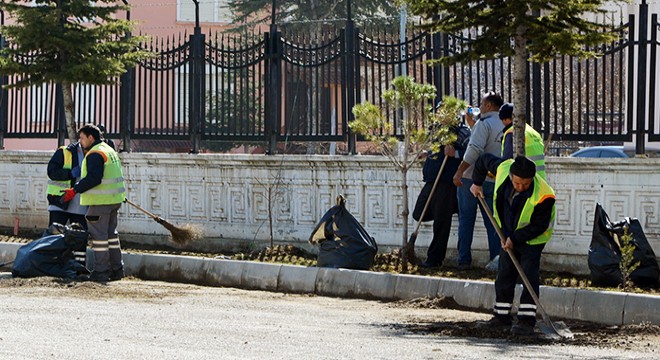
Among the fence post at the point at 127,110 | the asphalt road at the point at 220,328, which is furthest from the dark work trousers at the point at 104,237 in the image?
the fence post at the point at 127,110

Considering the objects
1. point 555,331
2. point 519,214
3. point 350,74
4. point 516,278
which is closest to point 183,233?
point 350,74

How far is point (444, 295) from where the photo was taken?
13250 millimetres

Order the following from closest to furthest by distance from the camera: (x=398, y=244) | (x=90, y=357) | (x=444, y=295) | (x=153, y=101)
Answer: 1. (x=90, y=357)
2. (x=444, y=295)
3. (x=398, y=244)
4. (x=153, y=101)

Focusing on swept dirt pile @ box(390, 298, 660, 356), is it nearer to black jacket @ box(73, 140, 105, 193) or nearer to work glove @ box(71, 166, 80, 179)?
black jacket @ box(73, 140, 105, 193)

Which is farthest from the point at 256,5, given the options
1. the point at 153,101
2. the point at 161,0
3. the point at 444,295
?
the point at 444,295

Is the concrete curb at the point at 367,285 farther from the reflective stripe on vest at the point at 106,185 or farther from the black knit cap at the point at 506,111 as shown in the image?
the black knit cap at the point at 506,111

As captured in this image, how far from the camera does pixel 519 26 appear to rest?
41.5 feet

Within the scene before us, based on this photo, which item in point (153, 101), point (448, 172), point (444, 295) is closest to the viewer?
point (444, 295)

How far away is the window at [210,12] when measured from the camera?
4022 centimetres

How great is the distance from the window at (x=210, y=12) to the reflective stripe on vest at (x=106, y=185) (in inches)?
990

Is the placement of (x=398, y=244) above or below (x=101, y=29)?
below

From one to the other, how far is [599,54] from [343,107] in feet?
13.5

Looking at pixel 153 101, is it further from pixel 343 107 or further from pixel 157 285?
pixel 157 285

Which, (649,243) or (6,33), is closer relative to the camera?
(649,243)
